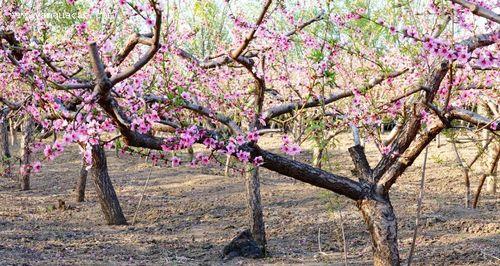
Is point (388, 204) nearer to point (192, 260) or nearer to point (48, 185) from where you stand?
point (192, 260)

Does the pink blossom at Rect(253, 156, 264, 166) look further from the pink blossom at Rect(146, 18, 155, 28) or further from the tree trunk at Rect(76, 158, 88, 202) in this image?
the tree trunk at Rect(76, 158, 88, 202)

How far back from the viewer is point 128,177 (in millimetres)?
17422

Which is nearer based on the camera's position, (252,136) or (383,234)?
(252,136)

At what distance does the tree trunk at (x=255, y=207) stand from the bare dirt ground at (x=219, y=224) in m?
0.35

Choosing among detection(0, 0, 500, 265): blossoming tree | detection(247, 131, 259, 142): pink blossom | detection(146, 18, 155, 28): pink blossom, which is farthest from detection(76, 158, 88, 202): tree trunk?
detection(146, 18, 155, 28): pink blossom

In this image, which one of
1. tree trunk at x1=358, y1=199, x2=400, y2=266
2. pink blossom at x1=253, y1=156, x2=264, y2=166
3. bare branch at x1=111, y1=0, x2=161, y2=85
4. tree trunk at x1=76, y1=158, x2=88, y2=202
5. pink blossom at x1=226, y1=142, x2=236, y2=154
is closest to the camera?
bare branch at x1=111, y1=0, x2=161, y2=85

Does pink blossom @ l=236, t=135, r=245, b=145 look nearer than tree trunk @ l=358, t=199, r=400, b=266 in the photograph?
Yes

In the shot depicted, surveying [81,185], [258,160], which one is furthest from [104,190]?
[258,160]

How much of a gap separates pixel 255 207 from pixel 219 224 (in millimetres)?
2570

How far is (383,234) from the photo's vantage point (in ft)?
19.9

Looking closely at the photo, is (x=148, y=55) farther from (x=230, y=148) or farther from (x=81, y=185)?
(x=81, y=185)

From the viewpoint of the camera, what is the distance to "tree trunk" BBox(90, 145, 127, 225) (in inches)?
438

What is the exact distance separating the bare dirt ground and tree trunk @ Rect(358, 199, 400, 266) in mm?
1836

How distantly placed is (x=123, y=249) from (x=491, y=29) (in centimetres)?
618
